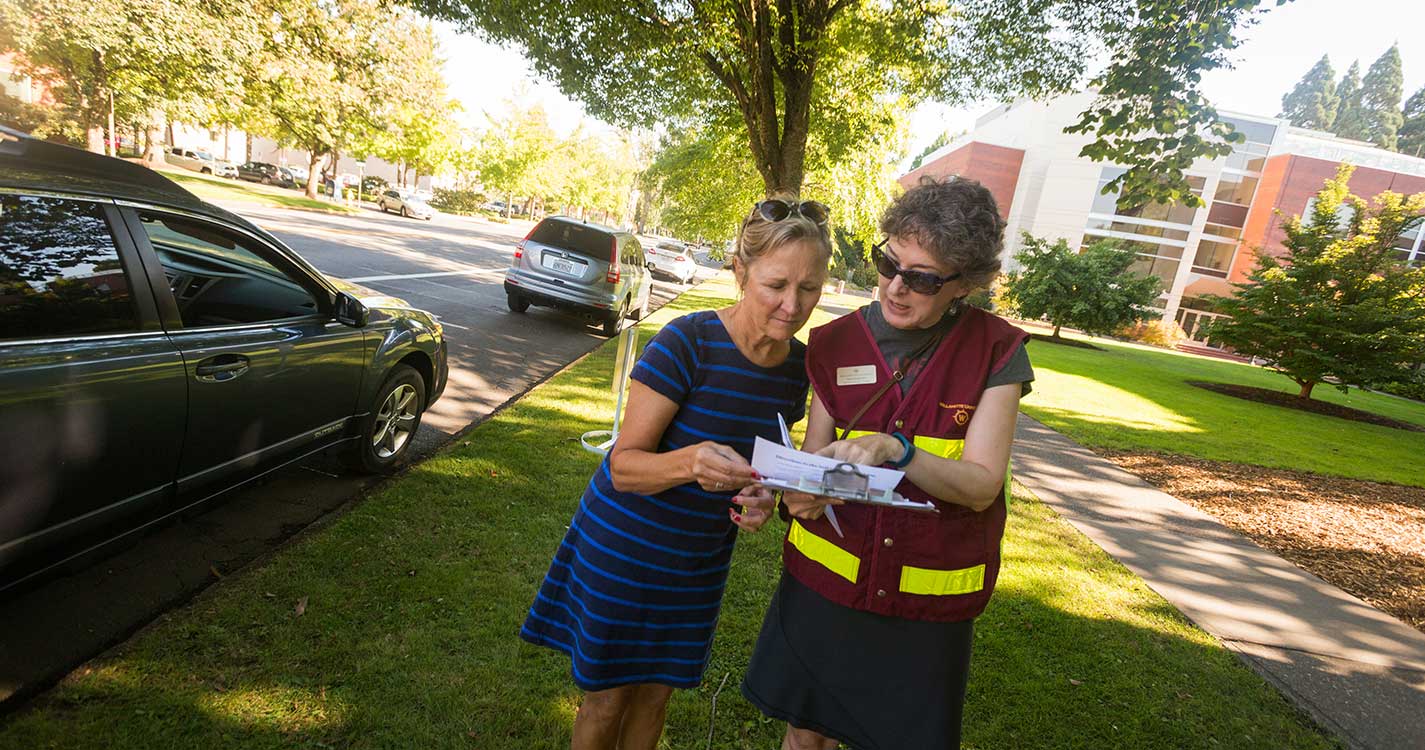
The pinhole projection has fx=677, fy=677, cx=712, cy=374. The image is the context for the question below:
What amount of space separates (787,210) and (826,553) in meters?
0.96

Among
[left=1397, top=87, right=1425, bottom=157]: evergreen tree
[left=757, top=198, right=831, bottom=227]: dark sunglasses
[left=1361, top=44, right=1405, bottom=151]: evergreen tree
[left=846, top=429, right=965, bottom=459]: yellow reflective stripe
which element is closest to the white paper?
[left=846, top=429, right=965, bottom=459]: yellow reflective stripe

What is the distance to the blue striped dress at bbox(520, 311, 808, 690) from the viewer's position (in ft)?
5.83

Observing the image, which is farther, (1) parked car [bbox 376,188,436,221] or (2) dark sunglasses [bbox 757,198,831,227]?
(1) parked car [bbox 376,188,436,221]

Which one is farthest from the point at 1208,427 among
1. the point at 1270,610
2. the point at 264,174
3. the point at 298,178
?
the point at 298,178

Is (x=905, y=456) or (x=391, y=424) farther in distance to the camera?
(x=391, y=424)

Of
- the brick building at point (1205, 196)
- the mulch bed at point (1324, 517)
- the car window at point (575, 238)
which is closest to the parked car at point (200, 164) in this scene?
the car window at point (575, 238)

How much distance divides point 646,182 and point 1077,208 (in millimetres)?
40465

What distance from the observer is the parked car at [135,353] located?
7.55ft

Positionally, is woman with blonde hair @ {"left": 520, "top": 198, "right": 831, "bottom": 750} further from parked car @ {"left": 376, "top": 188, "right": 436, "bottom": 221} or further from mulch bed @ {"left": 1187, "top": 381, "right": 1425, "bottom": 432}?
parked car @ {"left": 376, "top": 188, "right": 436, "bottom": 221}

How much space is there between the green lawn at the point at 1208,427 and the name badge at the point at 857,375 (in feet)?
30.4

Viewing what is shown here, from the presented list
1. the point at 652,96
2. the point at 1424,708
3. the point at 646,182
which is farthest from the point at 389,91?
the point at 1424,708

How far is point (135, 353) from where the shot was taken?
2605 millimetres

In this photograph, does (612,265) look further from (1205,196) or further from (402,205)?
(1205,196)

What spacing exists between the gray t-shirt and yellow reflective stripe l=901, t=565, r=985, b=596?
0.47 m
